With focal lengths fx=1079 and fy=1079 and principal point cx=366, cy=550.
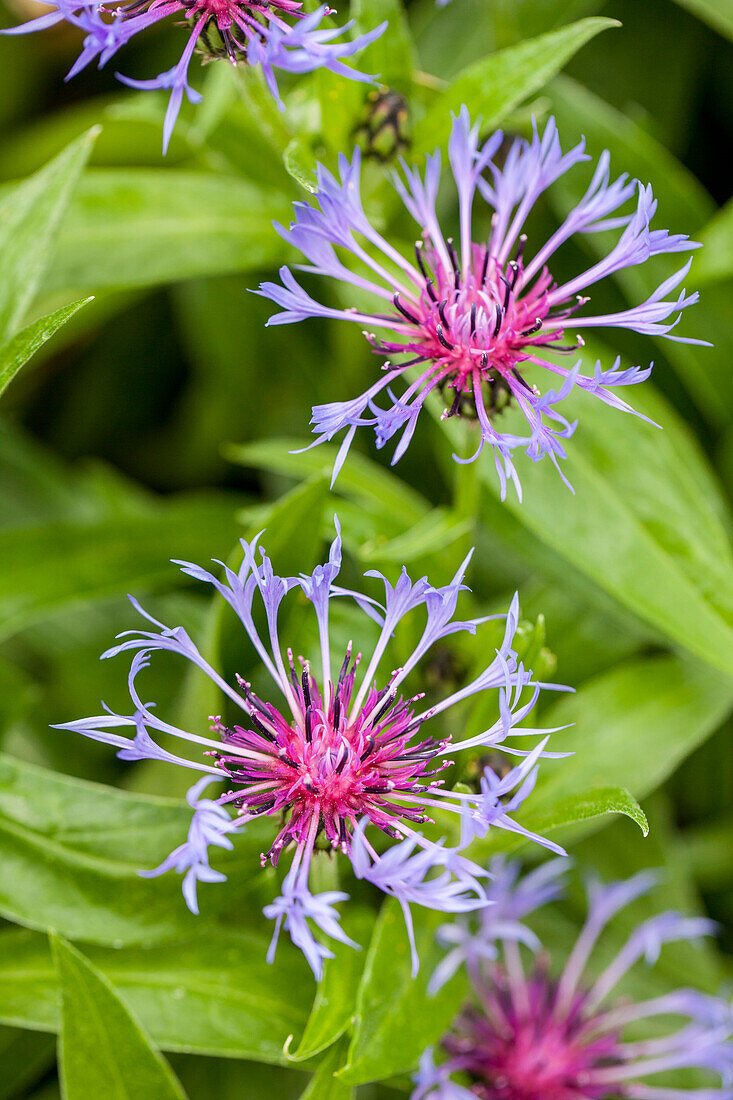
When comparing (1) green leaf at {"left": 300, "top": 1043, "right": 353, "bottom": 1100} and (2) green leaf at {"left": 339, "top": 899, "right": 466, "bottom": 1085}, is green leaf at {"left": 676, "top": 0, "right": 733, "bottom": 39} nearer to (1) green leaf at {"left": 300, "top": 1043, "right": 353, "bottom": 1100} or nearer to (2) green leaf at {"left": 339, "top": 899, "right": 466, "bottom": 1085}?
(2) green leaf at {"left": 339, "top": 899, "right": 466, "bottom": 1085}

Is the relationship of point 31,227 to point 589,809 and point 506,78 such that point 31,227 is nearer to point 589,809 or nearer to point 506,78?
point 506,78

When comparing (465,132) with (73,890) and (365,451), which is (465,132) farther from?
(73,890)

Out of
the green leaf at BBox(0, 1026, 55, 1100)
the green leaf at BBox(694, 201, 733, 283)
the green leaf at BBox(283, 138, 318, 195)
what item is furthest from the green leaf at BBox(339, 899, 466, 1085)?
the green leaf at BBox(694, 201, 733, 283)

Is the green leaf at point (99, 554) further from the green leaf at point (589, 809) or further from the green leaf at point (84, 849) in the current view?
the green leaf at point (589, 809)

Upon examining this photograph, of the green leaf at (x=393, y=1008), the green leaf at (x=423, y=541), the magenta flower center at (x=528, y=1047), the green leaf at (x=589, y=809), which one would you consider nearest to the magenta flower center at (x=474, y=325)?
the green leaf at (x=423, y=541)

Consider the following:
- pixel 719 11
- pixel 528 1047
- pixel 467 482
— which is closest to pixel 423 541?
pixel 467 482

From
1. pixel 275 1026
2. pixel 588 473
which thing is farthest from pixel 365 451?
pixel 275 1026
